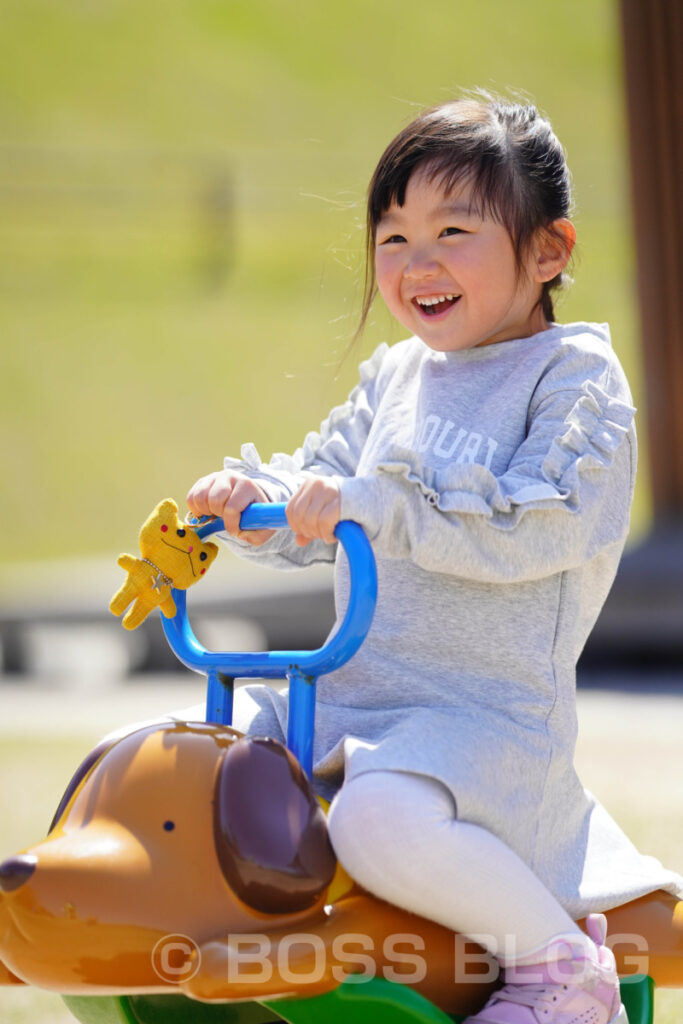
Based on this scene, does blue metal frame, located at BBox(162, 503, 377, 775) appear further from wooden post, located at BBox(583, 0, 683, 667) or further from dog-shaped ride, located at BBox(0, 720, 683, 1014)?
wooden post, located at BBox(583, 0, 683, 667)

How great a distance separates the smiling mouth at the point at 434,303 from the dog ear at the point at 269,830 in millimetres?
667

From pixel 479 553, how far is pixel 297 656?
0.79 feet

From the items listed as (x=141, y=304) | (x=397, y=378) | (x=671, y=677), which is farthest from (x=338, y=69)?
(x=397, y=378)

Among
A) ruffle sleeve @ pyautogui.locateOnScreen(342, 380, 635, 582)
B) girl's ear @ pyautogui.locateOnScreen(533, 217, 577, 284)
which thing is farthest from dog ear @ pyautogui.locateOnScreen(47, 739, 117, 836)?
girl's ear @ pyautogui.locateOnScreen(533, 217, 577, 284)

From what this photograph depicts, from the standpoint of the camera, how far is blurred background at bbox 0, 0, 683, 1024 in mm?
13148

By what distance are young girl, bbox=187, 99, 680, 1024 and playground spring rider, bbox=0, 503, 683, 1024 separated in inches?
1.9

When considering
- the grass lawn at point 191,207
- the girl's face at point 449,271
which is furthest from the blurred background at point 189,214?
the girl's face at point 449,271

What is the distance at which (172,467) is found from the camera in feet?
43.1

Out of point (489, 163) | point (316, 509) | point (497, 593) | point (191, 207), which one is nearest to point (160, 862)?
point (316, 509)

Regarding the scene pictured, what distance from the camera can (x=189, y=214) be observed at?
14.5 meters

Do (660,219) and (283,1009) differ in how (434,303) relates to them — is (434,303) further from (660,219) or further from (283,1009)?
(660,219)

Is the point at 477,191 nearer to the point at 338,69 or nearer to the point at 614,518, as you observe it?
the point at 614,518

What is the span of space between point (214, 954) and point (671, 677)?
4.54 metres

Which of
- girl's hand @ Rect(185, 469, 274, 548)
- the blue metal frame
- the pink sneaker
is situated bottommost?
the pink sneaker
